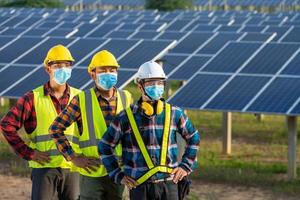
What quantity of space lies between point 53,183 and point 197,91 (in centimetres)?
690

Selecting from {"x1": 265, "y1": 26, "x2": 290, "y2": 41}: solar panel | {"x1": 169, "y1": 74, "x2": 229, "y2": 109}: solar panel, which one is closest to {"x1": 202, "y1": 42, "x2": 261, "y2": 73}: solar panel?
{"x1": 169, "y1": 74, "x2": 229, "y2": 109}: solar panel

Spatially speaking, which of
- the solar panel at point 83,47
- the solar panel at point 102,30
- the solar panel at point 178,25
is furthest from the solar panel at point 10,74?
the solar panel at point 178,25

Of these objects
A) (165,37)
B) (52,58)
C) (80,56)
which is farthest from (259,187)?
(165,37)

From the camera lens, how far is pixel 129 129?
6.00 meters

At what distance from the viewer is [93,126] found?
6.88 m

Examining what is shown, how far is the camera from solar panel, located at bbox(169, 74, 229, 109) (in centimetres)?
1353

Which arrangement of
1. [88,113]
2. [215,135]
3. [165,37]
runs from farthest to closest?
[165,37] → [215,135] → [88,113]

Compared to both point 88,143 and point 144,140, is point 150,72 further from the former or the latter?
point 88,143

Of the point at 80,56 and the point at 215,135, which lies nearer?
the point at 80,56

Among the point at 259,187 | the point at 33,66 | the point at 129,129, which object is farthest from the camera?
the point at 33,66

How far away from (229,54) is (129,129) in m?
10.0

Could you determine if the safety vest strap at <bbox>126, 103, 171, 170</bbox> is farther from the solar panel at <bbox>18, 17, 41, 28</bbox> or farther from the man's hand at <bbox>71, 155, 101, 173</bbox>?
the solar panel at <bbox>18, 17, 41, 28</bbox>

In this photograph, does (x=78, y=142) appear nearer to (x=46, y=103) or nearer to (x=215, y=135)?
(x=46, y=103)

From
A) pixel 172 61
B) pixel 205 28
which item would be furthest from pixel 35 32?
pixel 172 61
